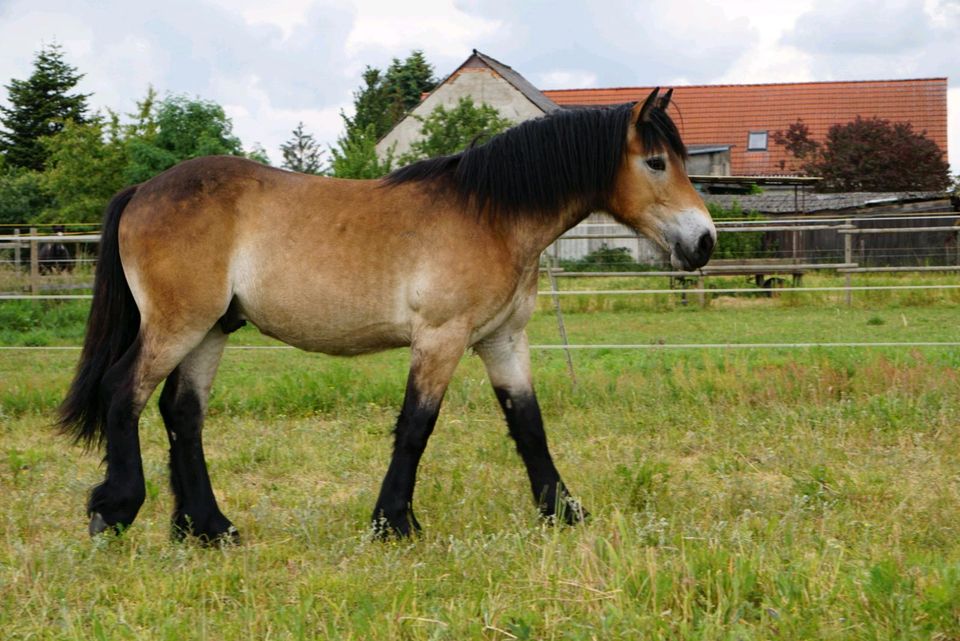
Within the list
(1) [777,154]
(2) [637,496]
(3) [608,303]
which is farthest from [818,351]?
(1) [777,154]

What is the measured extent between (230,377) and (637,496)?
6.10 metres

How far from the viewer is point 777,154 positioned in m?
43.8

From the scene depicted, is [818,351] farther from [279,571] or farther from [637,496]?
[279,571]

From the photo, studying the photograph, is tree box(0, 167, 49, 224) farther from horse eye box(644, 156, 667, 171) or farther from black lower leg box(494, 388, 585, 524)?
horse eye box(644, 156, 667, 171)

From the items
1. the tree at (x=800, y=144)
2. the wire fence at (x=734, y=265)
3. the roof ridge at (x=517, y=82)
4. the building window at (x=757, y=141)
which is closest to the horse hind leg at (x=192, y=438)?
the wire fence at (x=734, y=265)

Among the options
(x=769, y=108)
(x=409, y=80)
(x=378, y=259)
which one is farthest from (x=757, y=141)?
(x=378, y=259)

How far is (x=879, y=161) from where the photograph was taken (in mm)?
37938

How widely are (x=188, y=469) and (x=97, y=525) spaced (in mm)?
506

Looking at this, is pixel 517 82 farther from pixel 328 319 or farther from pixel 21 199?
pixel 328 319

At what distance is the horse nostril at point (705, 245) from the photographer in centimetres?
453

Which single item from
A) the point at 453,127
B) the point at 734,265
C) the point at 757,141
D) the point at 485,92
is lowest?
the point at 734,265

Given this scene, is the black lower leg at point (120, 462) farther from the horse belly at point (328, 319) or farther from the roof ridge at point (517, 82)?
the roof ridge at point (517, 82)

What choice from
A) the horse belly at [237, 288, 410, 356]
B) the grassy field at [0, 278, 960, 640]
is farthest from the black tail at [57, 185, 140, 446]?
the horse belly at [237, 288, 410, 356]

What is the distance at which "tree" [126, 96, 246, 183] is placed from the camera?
792 inches
